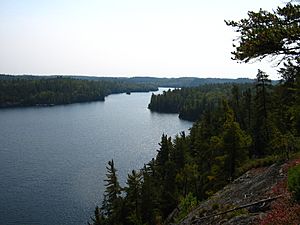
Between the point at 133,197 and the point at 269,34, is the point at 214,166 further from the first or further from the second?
the point at 269,34

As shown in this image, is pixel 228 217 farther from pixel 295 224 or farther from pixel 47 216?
pixel 47 216

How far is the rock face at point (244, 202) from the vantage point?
48.3 ft

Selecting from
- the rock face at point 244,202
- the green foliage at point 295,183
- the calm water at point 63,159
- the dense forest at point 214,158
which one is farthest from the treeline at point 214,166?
the green foliage at point 295,183

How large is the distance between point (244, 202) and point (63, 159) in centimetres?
6609

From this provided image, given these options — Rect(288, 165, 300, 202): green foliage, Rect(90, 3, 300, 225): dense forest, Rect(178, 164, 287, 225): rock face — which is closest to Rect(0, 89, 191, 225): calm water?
Rect(90, 3, 300, 225): dense forest

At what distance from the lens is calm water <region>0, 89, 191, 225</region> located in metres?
52.3

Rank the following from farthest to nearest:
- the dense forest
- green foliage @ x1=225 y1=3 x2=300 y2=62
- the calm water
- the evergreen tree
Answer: the calm water < the evergreen tree < the dense forest < green foliage @ x1=225 y1=3 x2=300 y2=62

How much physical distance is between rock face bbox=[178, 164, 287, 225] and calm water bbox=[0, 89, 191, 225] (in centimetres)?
3319

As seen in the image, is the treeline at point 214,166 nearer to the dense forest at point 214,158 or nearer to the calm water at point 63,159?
the dense forest at point 214,158

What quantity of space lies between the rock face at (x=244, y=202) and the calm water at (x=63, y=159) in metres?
33.2

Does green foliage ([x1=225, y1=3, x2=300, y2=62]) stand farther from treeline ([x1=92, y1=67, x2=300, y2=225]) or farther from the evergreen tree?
the evergreen tree

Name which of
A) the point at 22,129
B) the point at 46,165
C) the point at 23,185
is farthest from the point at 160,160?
the point at 22,129

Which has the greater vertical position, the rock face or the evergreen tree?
the rock face

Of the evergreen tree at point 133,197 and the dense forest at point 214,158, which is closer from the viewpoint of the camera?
the dense forest at point 214,158
